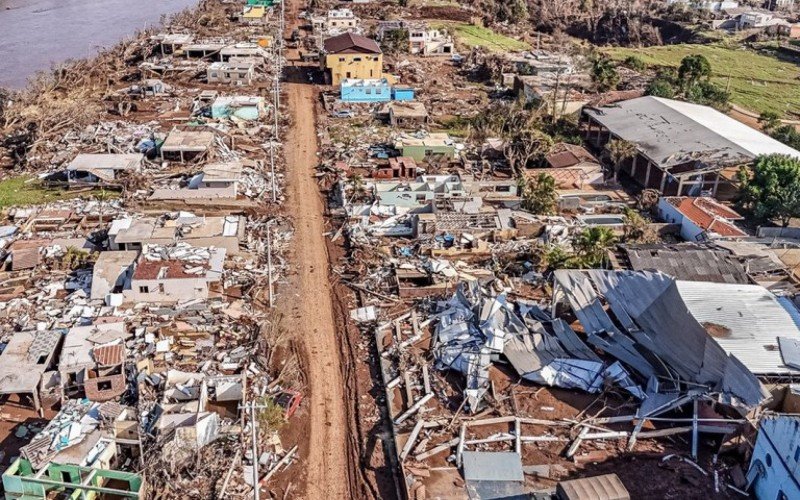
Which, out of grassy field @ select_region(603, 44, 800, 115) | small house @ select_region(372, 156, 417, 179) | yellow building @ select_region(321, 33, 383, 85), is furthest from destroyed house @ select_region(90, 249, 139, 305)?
grassy field @ select_region(603, 44, 800, 115)

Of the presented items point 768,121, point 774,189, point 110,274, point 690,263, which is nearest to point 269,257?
point 110,274

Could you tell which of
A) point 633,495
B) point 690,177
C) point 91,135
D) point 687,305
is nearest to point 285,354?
point 633,495

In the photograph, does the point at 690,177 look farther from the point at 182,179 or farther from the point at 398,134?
the point at 182,179

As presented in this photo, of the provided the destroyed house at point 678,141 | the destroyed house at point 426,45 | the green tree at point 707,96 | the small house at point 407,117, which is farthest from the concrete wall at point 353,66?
the green tree at point 707,96

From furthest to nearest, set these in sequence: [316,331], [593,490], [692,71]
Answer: [692,71] < [316,331] < [593,490]

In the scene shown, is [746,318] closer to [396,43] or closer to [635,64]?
[635,64]
